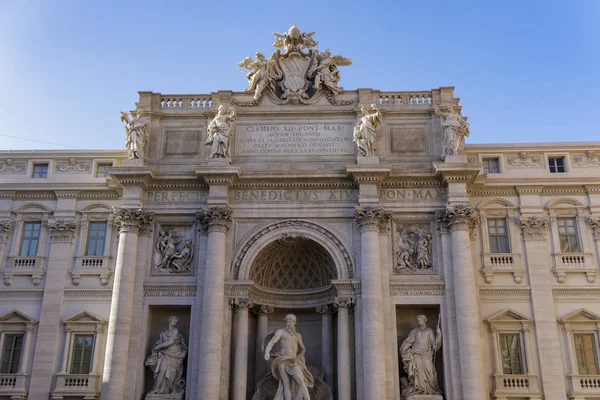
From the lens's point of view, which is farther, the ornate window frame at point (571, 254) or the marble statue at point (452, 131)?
the marble statue at point (452, 131)

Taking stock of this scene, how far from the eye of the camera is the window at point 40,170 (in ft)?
95.6

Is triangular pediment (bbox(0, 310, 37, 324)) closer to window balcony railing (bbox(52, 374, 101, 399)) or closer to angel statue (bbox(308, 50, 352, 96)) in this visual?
window balcony railing (bbox(52, 374, 101, 399))

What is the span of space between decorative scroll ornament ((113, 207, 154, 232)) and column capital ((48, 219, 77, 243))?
2.45m

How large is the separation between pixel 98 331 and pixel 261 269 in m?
6.67

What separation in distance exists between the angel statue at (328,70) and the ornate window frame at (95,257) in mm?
10224

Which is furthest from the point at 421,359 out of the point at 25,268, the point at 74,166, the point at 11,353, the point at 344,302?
the point at 74,166

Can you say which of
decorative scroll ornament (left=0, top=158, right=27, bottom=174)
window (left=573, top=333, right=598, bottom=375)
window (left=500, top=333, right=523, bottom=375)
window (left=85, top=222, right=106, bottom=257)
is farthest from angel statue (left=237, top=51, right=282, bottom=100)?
window (left=573, top=333, right=598, bottom=375)

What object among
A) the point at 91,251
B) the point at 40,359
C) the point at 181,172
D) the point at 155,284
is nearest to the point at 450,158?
the point at 181,172

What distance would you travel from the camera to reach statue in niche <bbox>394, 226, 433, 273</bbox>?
1020 inches

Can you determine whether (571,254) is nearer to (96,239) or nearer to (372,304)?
(372,304)

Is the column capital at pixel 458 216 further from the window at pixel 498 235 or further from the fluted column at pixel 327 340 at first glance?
the fluted column at pixel 327 340

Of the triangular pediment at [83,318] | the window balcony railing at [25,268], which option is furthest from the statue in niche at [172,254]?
the window balcony railing at [25,268]

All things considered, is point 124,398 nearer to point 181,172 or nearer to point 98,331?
point 98,331

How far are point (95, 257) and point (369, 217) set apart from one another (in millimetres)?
10992
